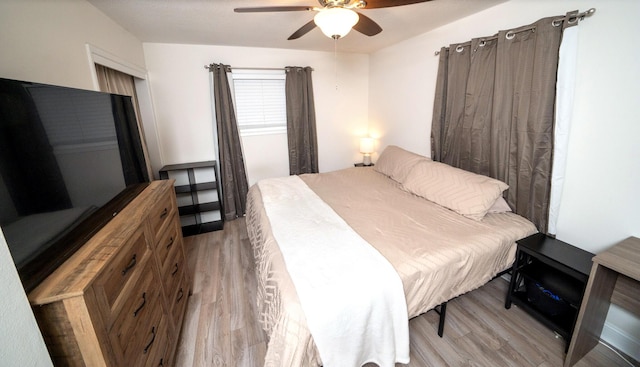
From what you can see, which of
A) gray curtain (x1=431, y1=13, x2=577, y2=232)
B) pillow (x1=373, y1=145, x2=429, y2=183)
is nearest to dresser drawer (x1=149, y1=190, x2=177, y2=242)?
pillow (x1=373, y1=145, x2=429, y2=183)

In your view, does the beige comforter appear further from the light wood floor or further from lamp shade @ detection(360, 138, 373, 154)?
lamp shade @ detection(360, 138, 373, 154)

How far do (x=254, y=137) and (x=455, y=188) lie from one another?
2620 millimetres

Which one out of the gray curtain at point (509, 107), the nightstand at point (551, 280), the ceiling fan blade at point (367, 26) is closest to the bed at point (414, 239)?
the nightstand at point (551, 280)

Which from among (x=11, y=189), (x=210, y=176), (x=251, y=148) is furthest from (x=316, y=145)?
(x=11, y=189)

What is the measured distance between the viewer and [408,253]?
1.43 meters

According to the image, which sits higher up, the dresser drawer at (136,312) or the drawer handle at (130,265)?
the drawer handle at (130,265)

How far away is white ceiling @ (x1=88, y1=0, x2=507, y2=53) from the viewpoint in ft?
6.34

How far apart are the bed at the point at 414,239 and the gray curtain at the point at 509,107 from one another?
0.22m

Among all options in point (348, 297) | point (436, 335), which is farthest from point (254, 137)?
point (436, 335)

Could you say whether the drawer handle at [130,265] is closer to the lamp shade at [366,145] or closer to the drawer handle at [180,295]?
the drawer handle at [180,295]

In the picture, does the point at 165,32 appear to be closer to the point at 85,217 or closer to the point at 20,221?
the point at 85,217

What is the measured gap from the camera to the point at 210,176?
3404mm

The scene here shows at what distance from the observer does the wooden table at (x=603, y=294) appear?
128cm

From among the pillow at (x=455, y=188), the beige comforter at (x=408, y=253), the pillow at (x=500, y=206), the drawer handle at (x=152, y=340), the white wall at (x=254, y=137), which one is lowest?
the drawer handle at (x=152, y=340)
